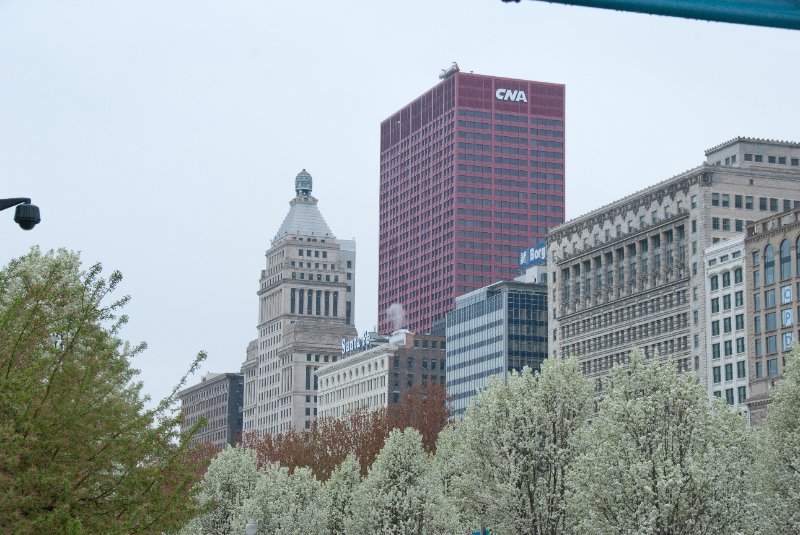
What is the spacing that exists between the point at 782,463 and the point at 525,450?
46.8 feet

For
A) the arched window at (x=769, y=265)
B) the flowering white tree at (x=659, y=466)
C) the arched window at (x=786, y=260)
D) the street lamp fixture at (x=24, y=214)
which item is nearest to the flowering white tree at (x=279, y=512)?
the flowering white tree at (x=659, y=466)

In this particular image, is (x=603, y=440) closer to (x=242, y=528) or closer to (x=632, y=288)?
(x=242, y=528)

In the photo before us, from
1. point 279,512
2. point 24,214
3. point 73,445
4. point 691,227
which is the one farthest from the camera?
point 691,227

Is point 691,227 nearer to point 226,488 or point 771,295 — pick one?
point 771,295

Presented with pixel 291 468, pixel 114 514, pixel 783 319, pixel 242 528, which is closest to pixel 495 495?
pixel 242 528

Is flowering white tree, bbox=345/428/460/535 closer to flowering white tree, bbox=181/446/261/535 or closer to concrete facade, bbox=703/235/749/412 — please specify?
flowering white tree, bbox=181/446/261/535

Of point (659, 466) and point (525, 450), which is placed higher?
point (525, 450)

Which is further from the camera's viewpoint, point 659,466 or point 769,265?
point 769,265

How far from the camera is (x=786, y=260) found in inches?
6191

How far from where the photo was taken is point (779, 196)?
186 metres

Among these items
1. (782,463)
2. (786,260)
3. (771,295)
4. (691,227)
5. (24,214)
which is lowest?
(24,214)

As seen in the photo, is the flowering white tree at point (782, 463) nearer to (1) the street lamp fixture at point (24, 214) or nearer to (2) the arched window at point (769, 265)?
(1) the street lamp fixture at point (24, 214)

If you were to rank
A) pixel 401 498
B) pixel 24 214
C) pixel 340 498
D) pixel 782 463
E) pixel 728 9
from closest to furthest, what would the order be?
pixel 728 9
pixel 24 214
pixel 782 463
pixel 401 498
pixel 340 498

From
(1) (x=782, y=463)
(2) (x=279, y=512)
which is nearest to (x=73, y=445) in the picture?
(1) (x=782, y=463)
